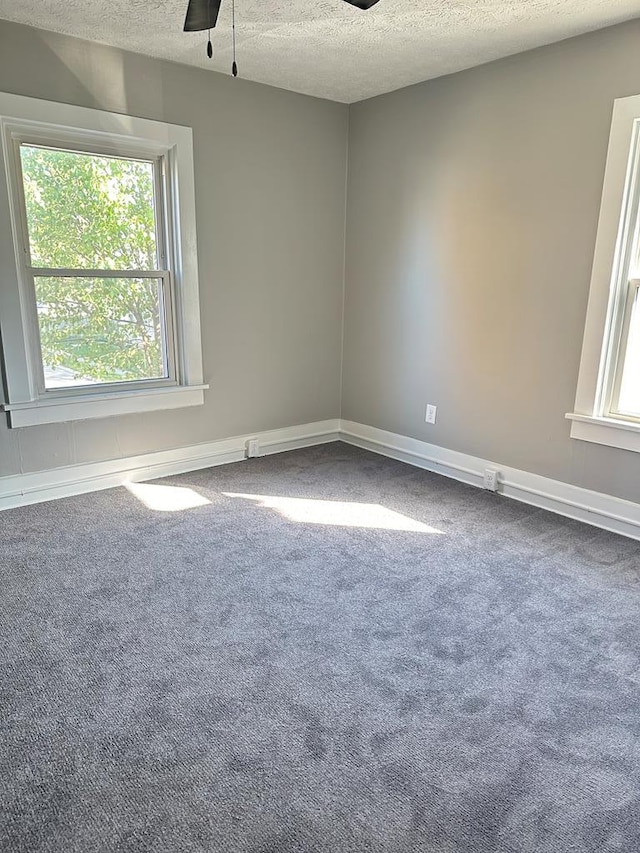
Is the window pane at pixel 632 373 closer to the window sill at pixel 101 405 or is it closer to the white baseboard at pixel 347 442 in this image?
the white baseboard at pixel 347 442

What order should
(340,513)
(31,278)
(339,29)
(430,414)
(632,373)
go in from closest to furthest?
1. (339,29)
2. (632,373)
3. (31,278)
4. (340,513)
5. (430,414)

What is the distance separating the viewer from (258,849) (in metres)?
1.36

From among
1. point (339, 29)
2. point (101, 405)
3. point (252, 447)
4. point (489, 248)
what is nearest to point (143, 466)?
point (101, 405)

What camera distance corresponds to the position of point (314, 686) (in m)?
1.91

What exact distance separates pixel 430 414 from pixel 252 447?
4.21ft

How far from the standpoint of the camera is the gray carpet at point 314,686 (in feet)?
4.74

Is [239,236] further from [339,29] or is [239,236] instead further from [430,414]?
[430,414]

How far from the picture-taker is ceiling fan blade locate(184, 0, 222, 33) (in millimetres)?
1759

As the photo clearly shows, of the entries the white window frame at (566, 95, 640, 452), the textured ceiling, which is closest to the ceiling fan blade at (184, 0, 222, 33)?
the textured ceiling

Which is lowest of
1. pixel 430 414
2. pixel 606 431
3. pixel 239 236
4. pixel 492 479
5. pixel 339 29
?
pixel 492 479

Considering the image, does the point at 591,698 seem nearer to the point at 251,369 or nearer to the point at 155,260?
the point at 251,369

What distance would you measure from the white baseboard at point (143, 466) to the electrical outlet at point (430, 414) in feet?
3.08

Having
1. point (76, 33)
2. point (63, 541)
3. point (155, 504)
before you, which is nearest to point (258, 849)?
point (63, 541)

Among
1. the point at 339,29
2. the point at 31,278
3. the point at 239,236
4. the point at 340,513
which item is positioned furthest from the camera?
the point at 239,236
